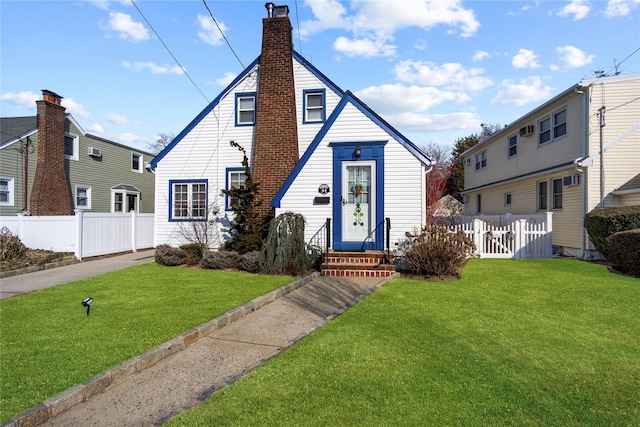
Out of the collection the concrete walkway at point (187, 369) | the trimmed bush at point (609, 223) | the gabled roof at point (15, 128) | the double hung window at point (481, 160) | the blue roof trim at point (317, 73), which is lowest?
the concrete walkway at point (187, 369)

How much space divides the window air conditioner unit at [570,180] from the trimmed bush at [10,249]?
1787cm

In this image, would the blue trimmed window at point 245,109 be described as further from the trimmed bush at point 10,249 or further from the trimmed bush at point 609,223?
the trimmed bush at point 609,223

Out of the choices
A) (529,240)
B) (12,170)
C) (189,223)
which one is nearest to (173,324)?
(189,223)

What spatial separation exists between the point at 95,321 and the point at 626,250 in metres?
11.7

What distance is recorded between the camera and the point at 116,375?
3.64m

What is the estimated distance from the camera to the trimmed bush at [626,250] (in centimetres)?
890

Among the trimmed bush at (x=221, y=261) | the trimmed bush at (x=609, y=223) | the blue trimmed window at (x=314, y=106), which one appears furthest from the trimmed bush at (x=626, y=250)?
the trimmed bush at (x=221, y=261)

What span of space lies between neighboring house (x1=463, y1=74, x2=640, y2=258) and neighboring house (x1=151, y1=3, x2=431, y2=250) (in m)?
6.12

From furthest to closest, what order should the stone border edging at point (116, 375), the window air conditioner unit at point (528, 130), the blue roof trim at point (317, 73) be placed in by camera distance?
1. the window air conditioner unit at point (528, 130)
2. the blue roof trim at point (317, 73)
3. the stone border edging at point (116, 375)

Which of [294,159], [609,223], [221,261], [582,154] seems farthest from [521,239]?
[221,261]

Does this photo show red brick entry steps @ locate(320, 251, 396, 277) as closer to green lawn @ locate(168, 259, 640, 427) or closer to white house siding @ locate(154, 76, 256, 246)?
green lawn @ locate(168, 259, 640, 427)

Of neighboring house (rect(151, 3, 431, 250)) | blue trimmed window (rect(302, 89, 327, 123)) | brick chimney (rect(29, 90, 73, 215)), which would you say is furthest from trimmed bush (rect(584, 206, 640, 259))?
brick chimney (rect(29, 90, 73, 215))

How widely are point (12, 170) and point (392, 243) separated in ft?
58.1

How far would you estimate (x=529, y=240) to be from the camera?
12.0 m
